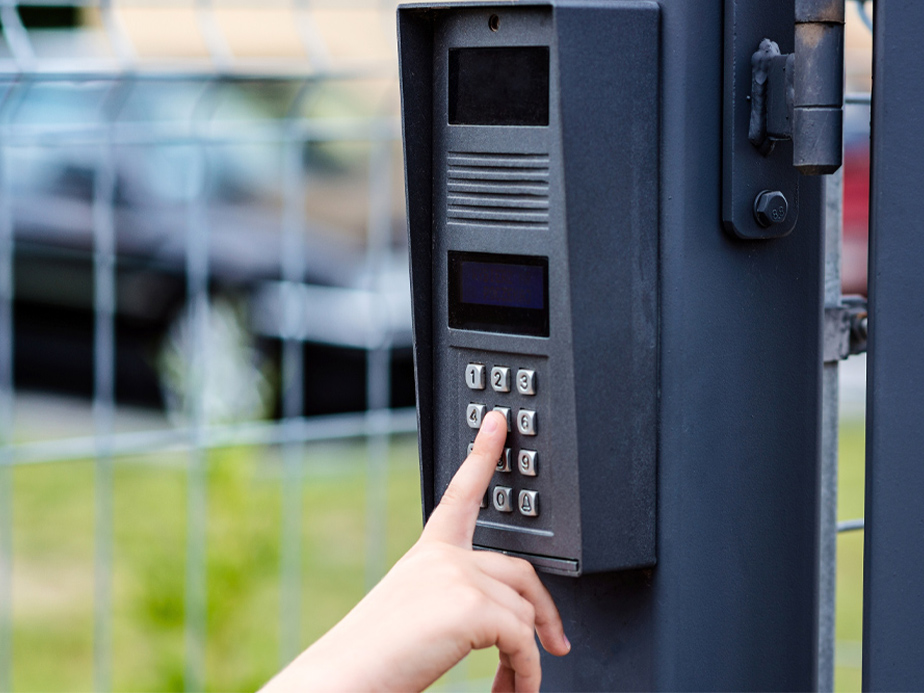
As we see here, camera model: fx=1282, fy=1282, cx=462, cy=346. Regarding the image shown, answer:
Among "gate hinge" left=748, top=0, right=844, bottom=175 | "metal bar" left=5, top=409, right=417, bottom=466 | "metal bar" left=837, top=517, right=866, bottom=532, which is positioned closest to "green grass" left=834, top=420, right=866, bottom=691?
"metal bar" left=5, top=409, right=417, bottom=466

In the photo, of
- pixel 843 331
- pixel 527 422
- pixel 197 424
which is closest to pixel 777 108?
pixel 527 422

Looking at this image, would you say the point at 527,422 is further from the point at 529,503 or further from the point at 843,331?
the point at 843,331

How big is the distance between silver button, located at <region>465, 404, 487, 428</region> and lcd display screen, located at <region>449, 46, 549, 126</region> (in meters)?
0.25

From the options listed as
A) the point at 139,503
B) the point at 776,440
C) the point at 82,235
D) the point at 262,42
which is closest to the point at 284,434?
the point at 262,42

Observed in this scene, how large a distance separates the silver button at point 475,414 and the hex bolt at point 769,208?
290mm

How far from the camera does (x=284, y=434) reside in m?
2.70

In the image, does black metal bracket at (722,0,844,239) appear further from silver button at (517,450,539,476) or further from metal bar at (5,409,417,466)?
metal bar at (5,409,417,466)

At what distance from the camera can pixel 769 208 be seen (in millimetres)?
1099

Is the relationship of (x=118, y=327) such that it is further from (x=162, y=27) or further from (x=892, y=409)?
(x=892, y=409)

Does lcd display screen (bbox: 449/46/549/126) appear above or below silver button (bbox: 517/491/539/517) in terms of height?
above

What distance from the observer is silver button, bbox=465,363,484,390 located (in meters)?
1.13

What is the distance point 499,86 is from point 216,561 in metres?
2.26

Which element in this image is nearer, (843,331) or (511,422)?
(511,422)

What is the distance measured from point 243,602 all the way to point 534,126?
2272 mm
